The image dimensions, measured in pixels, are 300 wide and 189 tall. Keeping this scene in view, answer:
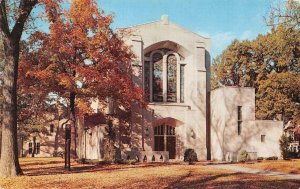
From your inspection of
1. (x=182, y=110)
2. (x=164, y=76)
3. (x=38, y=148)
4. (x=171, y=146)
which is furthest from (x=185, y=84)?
(x=38, y=148)

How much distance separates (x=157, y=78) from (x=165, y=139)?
5.20 metres

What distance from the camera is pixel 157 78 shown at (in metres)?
32.9

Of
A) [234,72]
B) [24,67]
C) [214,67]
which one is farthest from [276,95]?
[24,67]

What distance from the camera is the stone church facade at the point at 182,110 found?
30.8 meters

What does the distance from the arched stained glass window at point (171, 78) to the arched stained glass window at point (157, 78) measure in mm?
674

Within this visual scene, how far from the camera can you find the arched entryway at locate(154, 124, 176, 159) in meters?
32.1

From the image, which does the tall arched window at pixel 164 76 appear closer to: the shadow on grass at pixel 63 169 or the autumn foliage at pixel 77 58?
the autumn foliage at pixel 77 58

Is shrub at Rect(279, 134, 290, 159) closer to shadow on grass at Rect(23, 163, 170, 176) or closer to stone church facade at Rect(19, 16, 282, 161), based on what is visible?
stone church facade at Rect(19, 16, 282, 161)

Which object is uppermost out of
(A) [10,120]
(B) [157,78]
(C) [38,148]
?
(B) [157,78]

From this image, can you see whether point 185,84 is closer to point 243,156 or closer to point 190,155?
point 190,155

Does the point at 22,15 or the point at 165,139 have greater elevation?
the point at 22,15

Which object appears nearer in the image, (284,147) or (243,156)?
(243,156)

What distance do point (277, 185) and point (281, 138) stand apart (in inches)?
730

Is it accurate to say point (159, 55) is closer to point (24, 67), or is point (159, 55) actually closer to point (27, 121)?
point (24, 67)
